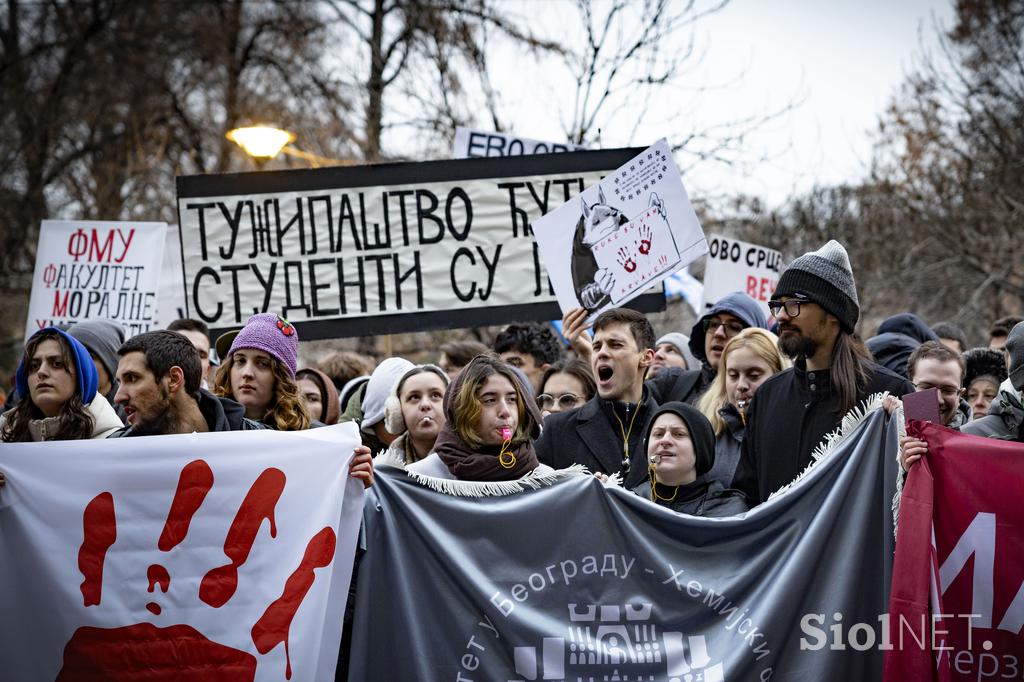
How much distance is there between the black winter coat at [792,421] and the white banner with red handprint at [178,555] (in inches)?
62.6

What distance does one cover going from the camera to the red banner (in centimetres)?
391

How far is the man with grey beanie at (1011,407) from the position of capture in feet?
15.0

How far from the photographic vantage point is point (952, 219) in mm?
16281

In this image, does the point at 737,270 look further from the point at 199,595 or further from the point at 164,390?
the point at 199,595

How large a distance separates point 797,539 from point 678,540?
44 centimetres

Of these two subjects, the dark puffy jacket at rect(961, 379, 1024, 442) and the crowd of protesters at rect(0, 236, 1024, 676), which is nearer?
the crowd of protesters at rect(0, 236, 1024, 676)

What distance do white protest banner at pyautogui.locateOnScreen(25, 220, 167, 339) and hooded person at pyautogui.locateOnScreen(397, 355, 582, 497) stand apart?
416 cm

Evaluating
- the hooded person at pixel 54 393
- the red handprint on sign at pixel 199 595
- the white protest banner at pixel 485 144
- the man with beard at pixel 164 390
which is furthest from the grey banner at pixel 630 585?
the white protest banner at pixel 485 144

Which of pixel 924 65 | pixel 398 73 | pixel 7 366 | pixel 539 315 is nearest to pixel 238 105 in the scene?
pixel 7 366

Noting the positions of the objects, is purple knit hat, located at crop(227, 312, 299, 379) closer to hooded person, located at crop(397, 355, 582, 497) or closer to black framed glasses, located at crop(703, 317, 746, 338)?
hooded person, located at crop(397, 355, 582, 497)

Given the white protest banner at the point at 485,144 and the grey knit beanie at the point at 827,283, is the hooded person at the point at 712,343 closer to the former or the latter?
the grey knit beanie at the point at 827,283

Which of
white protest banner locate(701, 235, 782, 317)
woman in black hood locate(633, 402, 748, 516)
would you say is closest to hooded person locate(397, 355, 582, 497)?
woman in black hood locate(633, 402, 748, 516)

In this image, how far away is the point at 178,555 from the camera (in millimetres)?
4242

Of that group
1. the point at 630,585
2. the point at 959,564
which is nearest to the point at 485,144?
the point at 630,585
